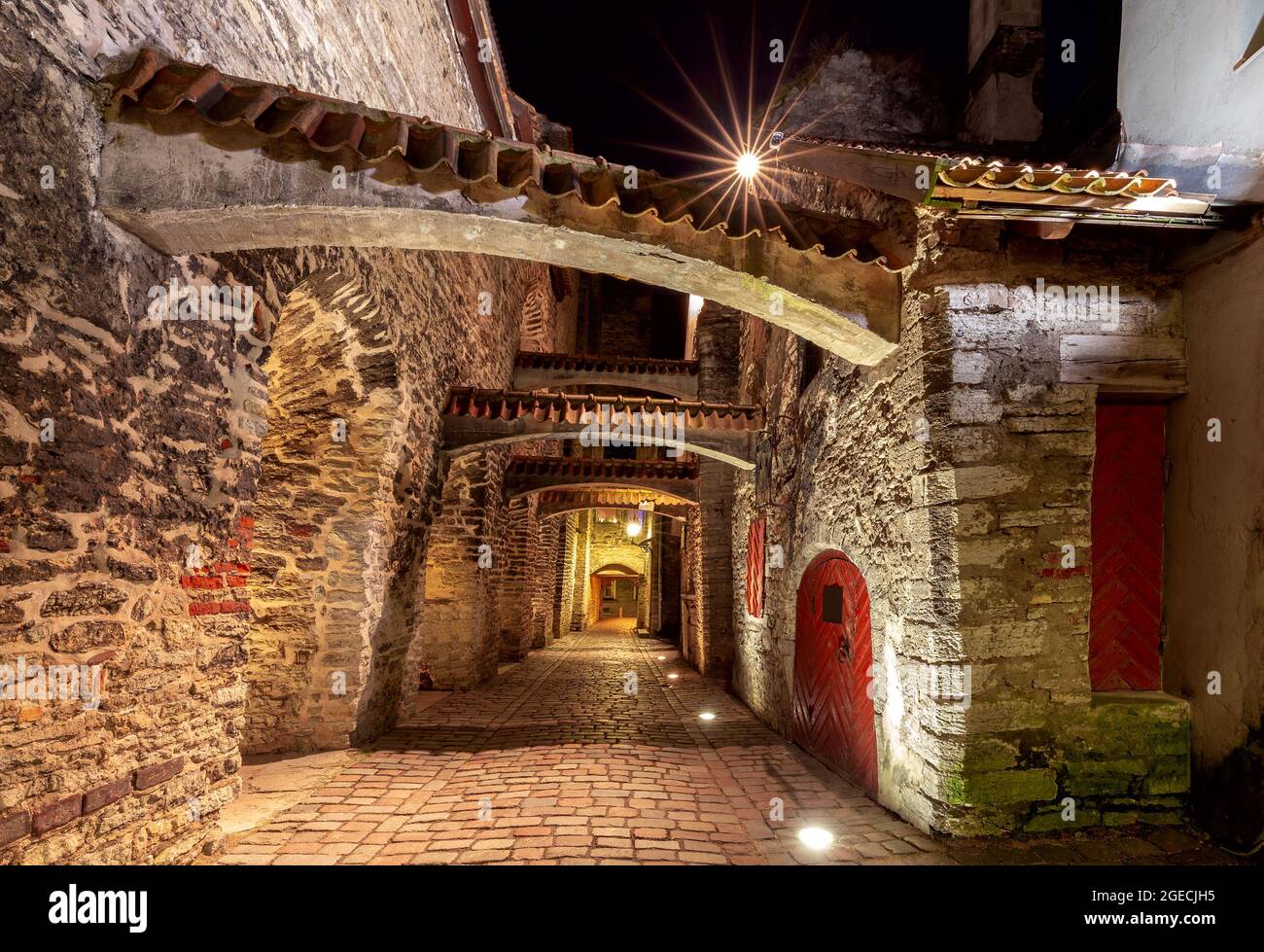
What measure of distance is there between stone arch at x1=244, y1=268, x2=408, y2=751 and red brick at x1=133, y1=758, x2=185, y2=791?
248 cm

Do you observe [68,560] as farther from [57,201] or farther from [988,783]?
[988,783]

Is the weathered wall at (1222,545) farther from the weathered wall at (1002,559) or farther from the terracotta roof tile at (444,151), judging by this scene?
the terracotta roof tile at (444,151)

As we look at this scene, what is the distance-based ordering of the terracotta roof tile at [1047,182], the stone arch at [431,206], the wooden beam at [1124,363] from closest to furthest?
the stone arch at [431,206], the terracotta roof tile at [1047,182], the wooden beam at [1124,363]

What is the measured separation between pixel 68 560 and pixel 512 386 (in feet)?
30.3

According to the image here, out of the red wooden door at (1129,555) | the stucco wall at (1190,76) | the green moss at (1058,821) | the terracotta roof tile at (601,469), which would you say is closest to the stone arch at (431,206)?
the red wooden door at (1129,555)

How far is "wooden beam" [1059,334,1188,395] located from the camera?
3691 millimetres

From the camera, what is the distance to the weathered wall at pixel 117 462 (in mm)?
2359

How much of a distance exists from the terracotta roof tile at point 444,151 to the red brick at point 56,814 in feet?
9.55

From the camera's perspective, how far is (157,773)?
3025mm
